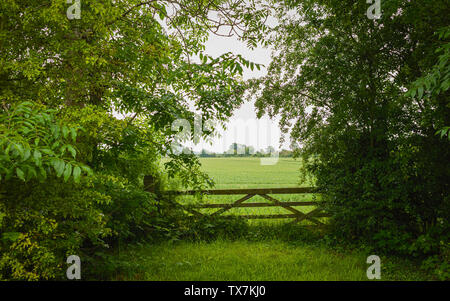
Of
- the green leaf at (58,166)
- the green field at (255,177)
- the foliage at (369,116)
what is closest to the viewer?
the green leaf at (58,166)

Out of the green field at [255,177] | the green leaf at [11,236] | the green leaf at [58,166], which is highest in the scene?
the green leaf at [58,166]

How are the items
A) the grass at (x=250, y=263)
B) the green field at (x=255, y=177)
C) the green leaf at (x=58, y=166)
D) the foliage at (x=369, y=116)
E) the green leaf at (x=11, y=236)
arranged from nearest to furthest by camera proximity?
the green leaf at (x=58, y=166)
the green leaf at (x=11, y=236)
the grass at (x=250, y=263)
the foliage at (x=369, y=116)
the green field at (x=255, y=177)

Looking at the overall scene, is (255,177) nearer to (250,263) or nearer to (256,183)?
(256,183)

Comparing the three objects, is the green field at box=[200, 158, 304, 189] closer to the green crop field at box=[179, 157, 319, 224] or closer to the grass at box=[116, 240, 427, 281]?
the green crop field at box=[179, 157, 319, 224]

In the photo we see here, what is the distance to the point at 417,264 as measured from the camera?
595 cm

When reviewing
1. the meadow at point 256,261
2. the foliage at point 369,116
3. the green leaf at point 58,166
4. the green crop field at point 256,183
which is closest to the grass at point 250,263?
the meadow at point 256,261

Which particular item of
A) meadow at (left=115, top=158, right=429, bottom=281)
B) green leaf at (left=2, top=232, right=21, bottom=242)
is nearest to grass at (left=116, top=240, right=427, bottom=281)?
meadow at (left=115, top=158, right=429, bottom=281)

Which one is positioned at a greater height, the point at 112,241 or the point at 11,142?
the point at 11,142

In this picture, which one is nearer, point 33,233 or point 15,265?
point 15,265

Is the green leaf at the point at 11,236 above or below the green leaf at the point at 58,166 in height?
below

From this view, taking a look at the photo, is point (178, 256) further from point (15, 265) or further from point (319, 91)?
point (319, 91)

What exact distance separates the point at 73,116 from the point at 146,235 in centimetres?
479

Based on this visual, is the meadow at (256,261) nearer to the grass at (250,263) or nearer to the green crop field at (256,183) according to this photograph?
the grass at (250,263)

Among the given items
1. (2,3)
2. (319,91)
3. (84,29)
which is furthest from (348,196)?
(2,3)
